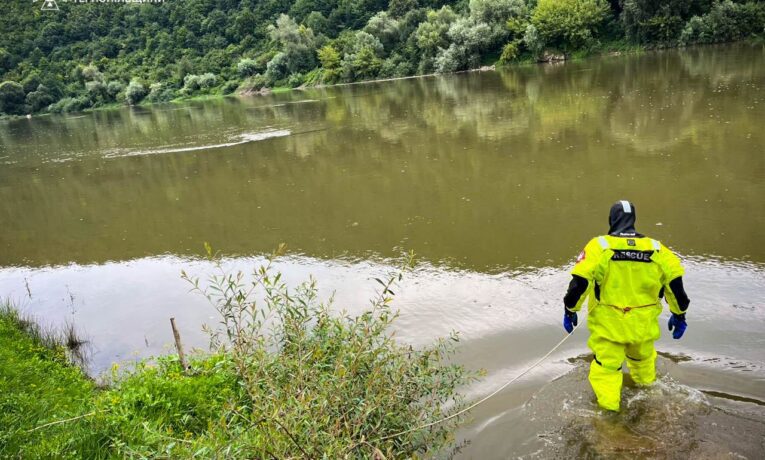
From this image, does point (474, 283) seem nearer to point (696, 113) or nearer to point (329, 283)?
point (329, 283)

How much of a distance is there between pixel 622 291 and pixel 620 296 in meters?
0.05

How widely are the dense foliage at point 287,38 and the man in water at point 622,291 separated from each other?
49.2 metres

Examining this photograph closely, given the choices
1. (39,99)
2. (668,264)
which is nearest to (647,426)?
(668,264)

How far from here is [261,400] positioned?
329cm

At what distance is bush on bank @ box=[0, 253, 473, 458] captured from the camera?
3.18 meters

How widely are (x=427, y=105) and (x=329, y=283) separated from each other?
21.2 metres

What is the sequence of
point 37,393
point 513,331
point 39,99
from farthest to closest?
point 39,99
point 513,331
point 37,393

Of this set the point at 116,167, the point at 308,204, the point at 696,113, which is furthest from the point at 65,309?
the point at 696,113

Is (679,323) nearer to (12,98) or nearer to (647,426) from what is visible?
(647,426)

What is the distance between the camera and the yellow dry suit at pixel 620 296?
4156 mm

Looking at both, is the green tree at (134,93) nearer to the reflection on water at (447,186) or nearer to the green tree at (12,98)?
the green tree at (12,98)

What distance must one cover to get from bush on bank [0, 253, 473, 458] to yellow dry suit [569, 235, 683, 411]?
1231 millimetres

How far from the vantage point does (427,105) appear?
27984 millimetres

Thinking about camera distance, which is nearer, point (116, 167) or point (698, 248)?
point (698, 248)
